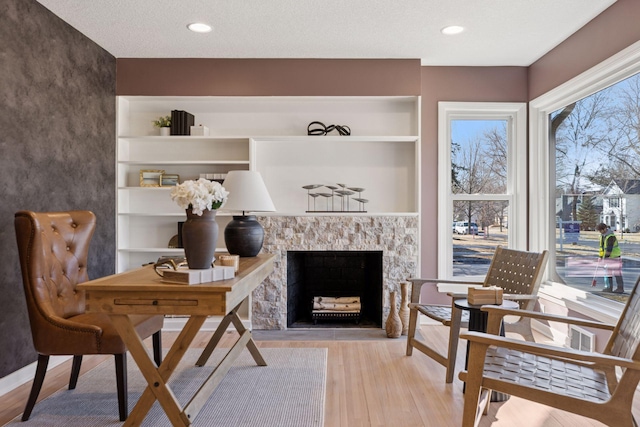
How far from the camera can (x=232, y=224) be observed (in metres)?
2.93

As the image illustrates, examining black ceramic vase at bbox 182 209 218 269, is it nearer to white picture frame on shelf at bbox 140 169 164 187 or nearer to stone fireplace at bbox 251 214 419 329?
stone fireplace at bbox 251 214 419 329

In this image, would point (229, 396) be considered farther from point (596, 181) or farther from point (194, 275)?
point (596, 181)

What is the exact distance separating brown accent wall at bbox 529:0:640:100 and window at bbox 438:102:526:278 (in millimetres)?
490

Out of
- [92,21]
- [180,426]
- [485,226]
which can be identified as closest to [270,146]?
[92,21]

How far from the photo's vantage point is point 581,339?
135 inches

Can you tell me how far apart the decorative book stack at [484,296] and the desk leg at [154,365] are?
5.19 feet

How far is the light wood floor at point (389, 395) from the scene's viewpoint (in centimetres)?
237

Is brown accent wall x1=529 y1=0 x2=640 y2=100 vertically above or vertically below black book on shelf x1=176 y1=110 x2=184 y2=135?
above

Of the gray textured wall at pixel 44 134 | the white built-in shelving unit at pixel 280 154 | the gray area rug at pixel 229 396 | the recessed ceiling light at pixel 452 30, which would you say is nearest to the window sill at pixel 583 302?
the white built-in shelving unit at pixel 280 154

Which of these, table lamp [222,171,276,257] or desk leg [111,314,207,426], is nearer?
desk leg [111,314,207,426]

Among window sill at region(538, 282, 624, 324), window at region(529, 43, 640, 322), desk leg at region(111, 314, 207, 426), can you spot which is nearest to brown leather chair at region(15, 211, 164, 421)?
desk leg at region(111, 314, 207, 426)

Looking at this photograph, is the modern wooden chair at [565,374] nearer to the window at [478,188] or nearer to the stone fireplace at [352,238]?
the stone fireplace at [352,238]

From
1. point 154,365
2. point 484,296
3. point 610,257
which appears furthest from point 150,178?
point 610,257

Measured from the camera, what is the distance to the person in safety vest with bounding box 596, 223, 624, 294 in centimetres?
317
